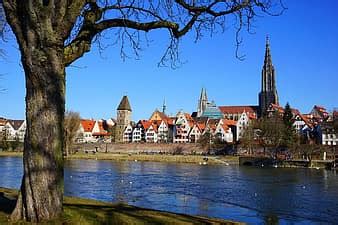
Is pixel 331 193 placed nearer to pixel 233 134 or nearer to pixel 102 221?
pixel 102 221

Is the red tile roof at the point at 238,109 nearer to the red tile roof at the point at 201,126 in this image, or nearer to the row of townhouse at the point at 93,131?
the red tile roof at the point at 201,126

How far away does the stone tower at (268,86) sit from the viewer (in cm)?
14750

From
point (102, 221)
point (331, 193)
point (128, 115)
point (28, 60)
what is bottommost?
point (331, 193)

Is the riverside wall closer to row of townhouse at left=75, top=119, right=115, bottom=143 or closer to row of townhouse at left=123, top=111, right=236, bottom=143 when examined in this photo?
row of townhouse at left=123, top=111, right=236, bottom=143

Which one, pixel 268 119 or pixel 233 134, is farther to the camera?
pixel 233 134

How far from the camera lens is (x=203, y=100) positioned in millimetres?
171625

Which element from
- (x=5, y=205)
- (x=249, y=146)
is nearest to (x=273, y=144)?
(x=249, y=146)

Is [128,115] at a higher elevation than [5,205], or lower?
higher

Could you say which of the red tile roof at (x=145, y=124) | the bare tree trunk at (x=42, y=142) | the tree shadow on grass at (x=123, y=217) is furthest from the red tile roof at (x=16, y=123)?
the bare tree trunk at (x=42, y=142)

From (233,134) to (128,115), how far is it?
112 ft

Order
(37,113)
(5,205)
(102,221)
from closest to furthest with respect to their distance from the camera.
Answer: (37,113) → (102,221) → (5,205)

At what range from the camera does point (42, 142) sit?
717 centimetres

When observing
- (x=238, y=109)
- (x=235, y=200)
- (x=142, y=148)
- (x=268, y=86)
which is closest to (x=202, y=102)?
(x=238, y=109)

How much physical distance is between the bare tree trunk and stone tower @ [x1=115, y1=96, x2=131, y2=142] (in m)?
122
